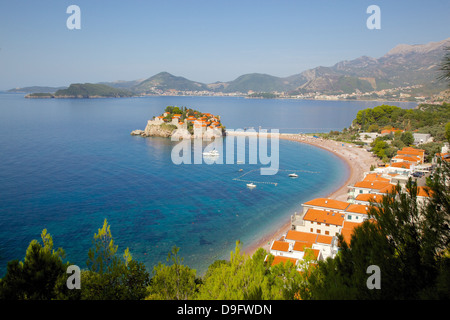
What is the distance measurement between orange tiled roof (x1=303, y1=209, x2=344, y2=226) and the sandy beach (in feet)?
7.96

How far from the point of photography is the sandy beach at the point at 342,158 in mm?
19484

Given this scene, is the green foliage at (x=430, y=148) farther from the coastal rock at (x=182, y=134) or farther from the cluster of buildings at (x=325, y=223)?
the coastal rock at (x=182, y=134)

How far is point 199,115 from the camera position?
67875 mm

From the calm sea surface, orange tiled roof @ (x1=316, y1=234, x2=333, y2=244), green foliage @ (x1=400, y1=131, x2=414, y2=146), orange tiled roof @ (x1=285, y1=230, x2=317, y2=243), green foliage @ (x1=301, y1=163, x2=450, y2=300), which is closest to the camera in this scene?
green foliage @ (x1=301, y1=163, x2=450, y2=300)

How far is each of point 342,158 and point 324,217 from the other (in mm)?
26841

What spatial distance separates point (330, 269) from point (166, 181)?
2642 centimetres

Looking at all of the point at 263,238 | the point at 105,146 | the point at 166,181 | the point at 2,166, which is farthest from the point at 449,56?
the point at 105,146

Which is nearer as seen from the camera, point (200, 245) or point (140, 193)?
point (200, 245)

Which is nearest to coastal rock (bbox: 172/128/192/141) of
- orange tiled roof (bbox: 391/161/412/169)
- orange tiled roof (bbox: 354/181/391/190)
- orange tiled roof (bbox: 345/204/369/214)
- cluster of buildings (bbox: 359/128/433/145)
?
cluster of buildings (bbox: 359/128/433/145)

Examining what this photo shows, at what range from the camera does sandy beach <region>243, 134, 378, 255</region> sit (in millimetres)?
19484

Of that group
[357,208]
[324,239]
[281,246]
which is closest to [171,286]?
[281,246]

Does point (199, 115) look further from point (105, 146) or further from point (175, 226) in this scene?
point (175, 226)

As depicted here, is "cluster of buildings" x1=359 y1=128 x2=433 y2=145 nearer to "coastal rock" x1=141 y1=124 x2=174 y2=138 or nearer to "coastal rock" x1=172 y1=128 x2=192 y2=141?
"coastal rock" x1=172 y1=128 x2=192 y2=141

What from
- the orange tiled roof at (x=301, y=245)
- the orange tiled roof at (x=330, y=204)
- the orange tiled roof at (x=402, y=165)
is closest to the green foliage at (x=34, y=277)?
the orange tiled roof at (x=301, y=245)
